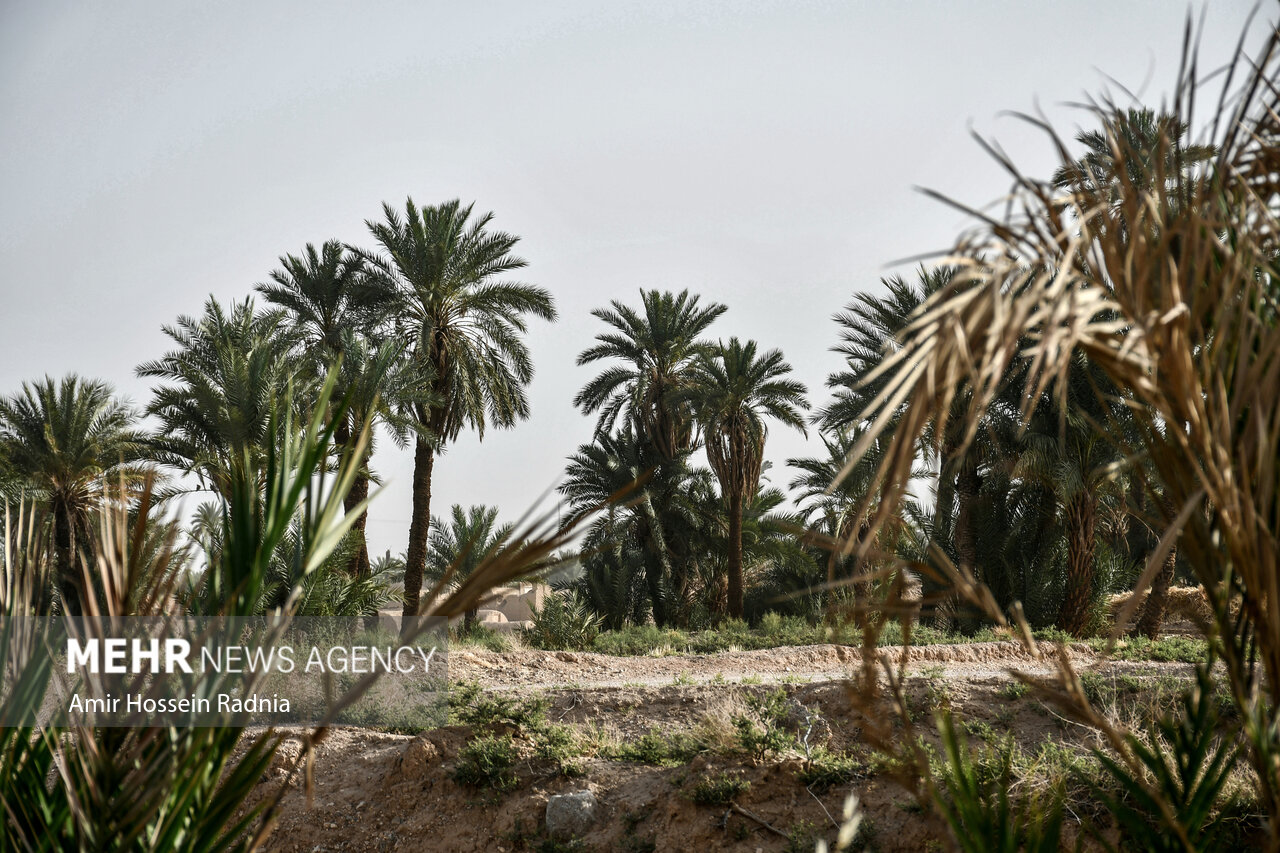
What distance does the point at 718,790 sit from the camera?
6.94 m

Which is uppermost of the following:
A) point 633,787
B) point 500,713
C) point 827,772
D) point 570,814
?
point 500,713

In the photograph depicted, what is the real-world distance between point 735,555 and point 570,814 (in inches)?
550

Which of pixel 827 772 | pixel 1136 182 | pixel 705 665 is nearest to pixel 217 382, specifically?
pixel 705 665

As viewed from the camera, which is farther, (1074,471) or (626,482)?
(626,482)

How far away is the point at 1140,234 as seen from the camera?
133cm

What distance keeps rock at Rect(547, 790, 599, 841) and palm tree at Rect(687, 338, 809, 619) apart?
13.1m

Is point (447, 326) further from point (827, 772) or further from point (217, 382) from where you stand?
point (827, 772)

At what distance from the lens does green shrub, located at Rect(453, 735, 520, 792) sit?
793 centimetres

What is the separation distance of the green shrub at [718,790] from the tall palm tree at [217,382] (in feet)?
32.3

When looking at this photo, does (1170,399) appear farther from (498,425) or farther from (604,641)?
(498,425)

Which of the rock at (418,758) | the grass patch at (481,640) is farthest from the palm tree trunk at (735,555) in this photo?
the rock at (418,758)

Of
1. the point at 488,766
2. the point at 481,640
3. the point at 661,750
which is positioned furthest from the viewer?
the point at 481,640

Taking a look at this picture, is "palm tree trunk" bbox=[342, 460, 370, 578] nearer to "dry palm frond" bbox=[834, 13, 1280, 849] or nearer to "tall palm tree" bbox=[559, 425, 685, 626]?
"tall palm tree" bbox=[559, 425, 685, 626]

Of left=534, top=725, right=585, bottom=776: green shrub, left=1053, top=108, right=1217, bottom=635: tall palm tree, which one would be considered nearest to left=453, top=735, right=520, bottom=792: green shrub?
left=534, top=725, right=585, bottom=776: green shrub
